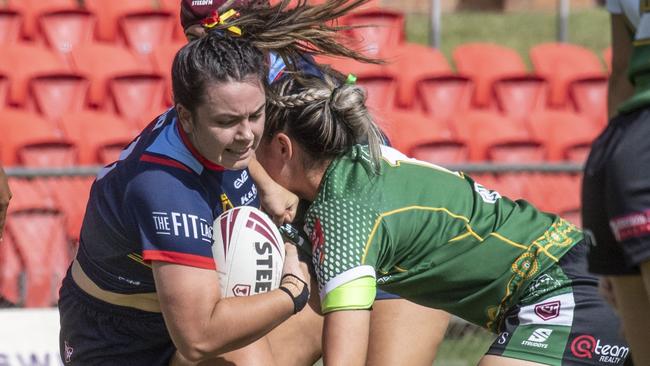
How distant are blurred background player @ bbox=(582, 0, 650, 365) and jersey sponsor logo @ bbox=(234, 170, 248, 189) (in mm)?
1356

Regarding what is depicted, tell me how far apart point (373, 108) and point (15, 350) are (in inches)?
105

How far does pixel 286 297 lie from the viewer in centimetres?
360

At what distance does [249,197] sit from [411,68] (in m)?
7.18

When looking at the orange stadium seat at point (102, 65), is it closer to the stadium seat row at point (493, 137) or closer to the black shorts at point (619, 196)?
the stadium seat row at point (493, 137)


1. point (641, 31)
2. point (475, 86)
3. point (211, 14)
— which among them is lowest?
point (475, 86)

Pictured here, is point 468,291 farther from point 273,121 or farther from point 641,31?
point 641,31

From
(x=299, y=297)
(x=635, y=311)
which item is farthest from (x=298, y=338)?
(x=635, y=311)

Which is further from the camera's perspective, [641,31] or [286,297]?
[286,297]

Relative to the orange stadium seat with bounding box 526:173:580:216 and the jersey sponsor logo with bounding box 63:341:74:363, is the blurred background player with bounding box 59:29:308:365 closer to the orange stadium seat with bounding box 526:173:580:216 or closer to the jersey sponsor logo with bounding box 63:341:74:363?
the jersey sponsor logo with bounding box 63:341:74:363

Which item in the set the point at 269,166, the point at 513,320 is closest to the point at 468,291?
the point at 513,320

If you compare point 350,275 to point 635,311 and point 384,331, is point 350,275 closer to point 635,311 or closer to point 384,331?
point 635,311

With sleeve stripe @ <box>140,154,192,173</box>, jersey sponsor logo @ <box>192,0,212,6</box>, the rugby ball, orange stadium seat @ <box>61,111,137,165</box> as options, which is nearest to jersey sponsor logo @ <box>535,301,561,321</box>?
the rugby ball

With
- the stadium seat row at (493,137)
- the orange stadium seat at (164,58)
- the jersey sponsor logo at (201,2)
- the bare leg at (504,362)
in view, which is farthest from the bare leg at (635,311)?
the orange stadium seat at (164,58)

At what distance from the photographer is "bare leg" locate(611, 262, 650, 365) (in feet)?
9.35
